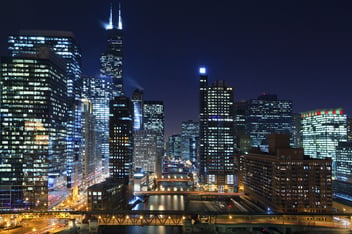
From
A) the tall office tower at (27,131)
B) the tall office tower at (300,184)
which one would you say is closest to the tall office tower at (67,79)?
the tall office tower at (27,131)

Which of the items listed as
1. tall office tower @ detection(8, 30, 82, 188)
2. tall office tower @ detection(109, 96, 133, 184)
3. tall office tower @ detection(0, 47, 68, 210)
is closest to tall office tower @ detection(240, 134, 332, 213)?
tall office tower @ detection(0, 47, 68, 210)

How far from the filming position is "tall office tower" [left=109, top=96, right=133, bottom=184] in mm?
185375

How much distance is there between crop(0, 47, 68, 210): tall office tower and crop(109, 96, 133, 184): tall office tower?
176ft

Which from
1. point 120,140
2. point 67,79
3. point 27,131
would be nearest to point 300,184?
point 120,140

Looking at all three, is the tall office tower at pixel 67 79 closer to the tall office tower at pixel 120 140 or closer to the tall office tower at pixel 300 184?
the tall office tower at pixel 120 140

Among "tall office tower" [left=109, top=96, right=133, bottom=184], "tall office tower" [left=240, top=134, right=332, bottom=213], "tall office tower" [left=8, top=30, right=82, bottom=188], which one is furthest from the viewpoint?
"tall office tower" [left=109, top=96, right=133, bottom=184]

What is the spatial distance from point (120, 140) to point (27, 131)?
6549 centimetres

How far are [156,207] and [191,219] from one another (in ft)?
167

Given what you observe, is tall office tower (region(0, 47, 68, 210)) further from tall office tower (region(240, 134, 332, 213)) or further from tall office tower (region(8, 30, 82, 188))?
tall office tower (region(240, 134, 332, 213))

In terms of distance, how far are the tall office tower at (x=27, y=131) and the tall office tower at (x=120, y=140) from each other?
53740 millimetres

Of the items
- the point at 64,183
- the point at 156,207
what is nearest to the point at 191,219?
the point at 156,207

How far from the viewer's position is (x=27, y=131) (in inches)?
5049

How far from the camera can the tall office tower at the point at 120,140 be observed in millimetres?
185375

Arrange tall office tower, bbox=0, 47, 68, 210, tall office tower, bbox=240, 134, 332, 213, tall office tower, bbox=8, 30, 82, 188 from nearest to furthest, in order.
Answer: tall office tower, bbox=240, 134, 332, 213
tall office tower, bbox=0, 47, 68, 210
tall office tower, bbox=8, 30, 82, 188
